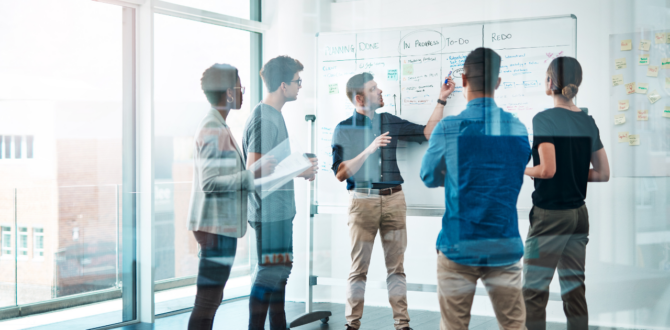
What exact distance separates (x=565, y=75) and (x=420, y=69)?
29.4 inches

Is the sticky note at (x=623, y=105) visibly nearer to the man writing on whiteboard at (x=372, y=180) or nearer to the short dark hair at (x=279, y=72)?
the man writing on whiteboard at (x=372, y=180)

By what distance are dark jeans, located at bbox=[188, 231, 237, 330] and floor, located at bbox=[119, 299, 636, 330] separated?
0.60 metres

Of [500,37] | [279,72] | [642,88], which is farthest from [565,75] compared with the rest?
[279,72]

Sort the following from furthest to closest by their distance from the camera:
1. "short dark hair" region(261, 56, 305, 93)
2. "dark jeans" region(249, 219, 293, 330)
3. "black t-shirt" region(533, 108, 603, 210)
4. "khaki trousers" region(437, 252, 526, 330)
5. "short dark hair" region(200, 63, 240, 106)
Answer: "dark jeans" region(249, 219, 293, 330)
"short dark hair" region(261, 56, 305, 93)
"short dark hair" region(200, 63, 240, 106)
"black t-shirt" region(533, 108, 603, 210)
"khaki trousers" region(437, 252, 526, 330)

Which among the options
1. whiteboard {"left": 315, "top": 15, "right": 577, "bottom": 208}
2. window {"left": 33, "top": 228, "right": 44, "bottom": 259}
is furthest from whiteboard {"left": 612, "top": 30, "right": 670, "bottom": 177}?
window {"left": 33, "top": 228, "right": 44, "bottom": 259}

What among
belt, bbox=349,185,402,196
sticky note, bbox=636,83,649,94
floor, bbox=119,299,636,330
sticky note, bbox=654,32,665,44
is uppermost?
sticky note, bbox=654,32,665,44

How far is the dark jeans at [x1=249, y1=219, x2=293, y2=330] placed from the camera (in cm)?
268

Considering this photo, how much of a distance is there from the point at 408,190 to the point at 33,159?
205 centimetres

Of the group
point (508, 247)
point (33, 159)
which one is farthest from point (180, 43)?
point (508, 247)

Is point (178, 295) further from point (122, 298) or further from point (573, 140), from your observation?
point (573, 140)

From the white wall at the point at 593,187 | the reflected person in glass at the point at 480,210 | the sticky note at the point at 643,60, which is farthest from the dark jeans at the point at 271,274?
the sticky note at the point at 643,60

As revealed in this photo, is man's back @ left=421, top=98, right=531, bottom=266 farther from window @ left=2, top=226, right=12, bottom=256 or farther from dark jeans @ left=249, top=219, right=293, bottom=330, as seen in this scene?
window @ left=2, top=226, right=12, bottom=256

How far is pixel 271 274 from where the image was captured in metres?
2.78

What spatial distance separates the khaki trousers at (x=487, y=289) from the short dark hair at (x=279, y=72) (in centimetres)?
127
